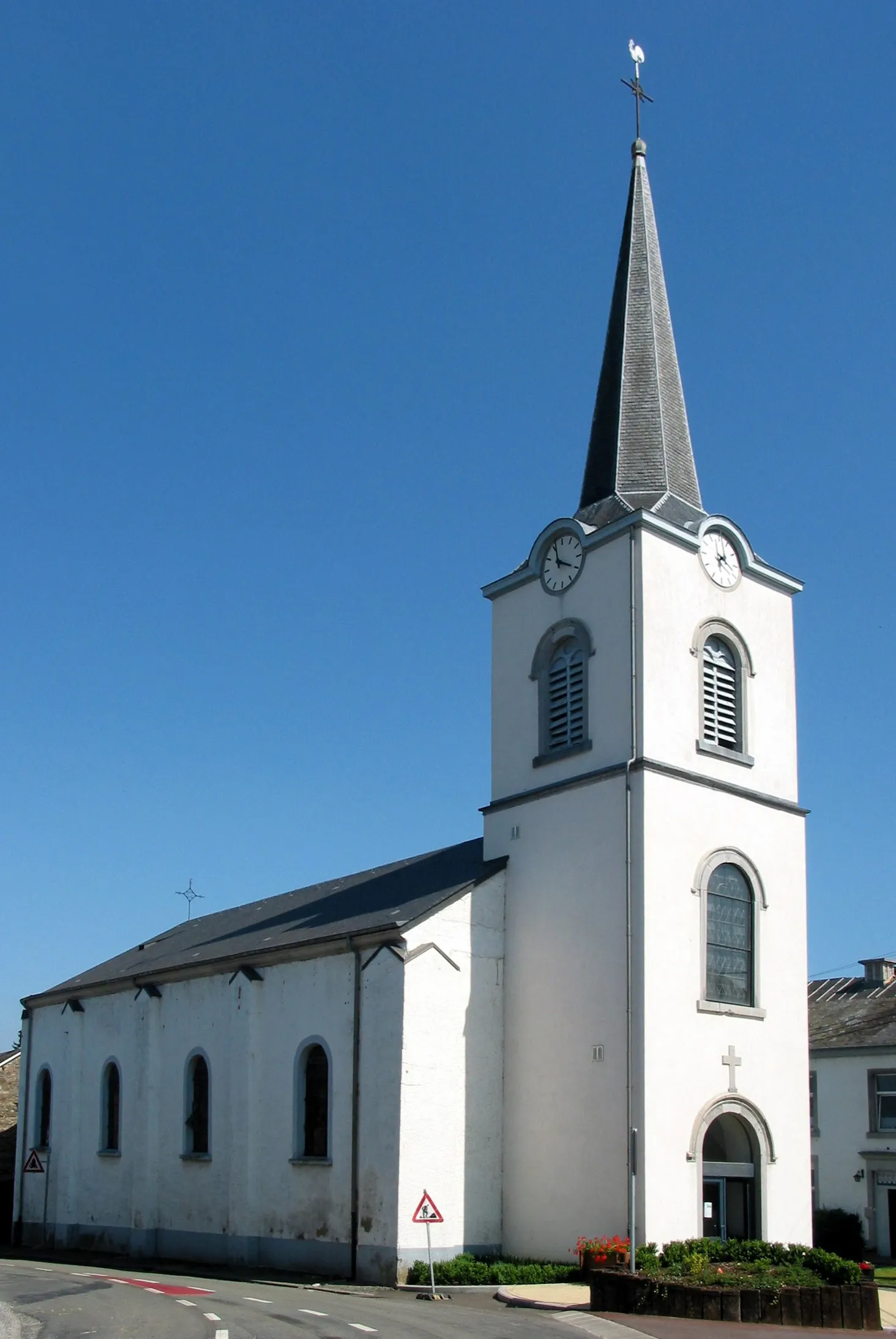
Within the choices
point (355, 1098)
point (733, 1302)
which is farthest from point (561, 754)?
point (733, 1302)

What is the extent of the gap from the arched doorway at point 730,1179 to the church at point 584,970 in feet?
0.19

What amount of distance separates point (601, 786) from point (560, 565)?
5010mm

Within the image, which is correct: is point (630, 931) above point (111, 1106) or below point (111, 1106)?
above

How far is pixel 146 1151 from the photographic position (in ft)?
107

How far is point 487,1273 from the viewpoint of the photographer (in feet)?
75.0

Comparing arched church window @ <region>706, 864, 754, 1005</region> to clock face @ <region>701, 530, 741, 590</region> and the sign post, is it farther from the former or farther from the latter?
the sign post

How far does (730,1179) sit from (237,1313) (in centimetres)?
977

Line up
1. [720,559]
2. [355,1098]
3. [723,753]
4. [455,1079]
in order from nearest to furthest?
1. [455,1079]
2. [355,1098]
3. [723,753]
4. [720,559]

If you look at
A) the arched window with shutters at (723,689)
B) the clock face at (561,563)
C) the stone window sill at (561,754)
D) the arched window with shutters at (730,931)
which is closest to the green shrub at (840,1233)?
the arched window with shutters at (730,931)

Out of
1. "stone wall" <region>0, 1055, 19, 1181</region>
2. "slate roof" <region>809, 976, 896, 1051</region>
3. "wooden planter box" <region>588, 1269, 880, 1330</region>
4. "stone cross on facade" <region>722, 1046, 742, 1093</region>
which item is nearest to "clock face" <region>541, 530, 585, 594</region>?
"stone cross on facade" <region>722, 1046, 742, 1093</region>

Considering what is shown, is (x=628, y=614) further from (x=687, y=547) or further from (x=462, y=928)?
(x=462, y=928)

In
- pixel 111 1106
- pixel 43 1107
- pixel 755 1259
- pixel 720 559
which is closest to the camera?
pixel 755 1259

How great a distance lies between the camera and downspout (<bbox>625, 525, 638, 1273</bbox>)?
2245 cm

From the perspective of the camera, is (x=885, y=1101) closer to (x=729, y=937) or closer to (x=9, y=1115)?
(x=729, y=937)
